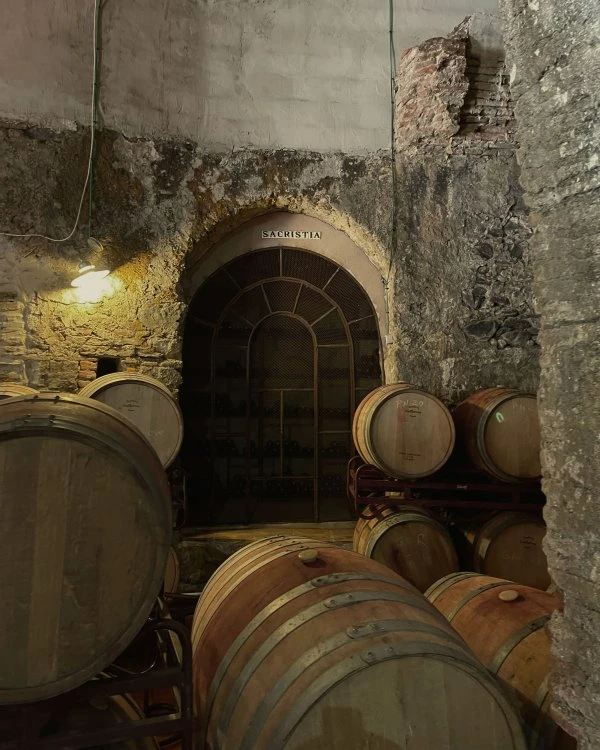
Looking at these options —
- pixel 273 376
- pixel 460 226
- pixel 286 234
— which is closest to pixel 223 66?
pixel 286 234

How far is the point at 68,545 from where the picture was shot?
→ 1499 mm

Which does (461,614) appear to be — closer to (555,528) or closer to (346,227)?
(555,528)

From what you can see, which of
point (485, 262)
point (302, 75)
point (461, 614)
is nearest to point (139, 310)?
point (302, 75)

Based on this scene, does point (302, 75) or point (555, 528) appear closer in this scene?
point (555, 528)

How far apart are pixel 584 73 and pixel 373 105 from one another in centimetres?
415

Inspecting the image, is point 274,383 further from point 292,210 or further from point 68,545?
point 68,545

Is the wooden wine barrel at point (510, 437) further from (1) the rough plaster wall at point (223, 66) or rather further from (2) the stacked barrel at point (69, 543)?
(2) the stacked barrel at point (69, 543)

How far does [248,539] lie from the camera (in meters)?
4.88

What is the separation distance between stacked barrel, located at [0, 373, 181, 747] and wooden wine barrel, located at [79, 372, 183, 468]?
2.61 m

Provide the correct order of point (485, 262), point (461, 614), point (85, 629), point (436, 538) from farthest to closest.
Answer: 1. point (485, 262)
2. point (436, 538)
3. point (461, 614)
4. point (85, 629)

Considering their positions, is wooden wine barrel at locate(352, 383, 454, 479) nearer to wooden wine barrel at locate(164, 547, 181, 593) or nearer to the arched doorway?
the arched doorway

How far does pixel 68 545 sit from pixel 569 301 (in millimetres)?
1632

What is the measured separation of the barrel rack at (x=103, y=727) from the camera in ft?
4.90

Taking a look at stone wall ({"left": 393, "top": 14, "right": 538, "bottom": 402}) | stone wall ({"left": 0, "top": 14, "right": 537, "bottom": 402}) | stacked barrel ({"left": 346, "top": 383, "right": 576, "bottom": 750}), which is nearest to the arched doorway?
stone wall ({"left": 0, "top": 14, "right": 537, "bottom": 402})
